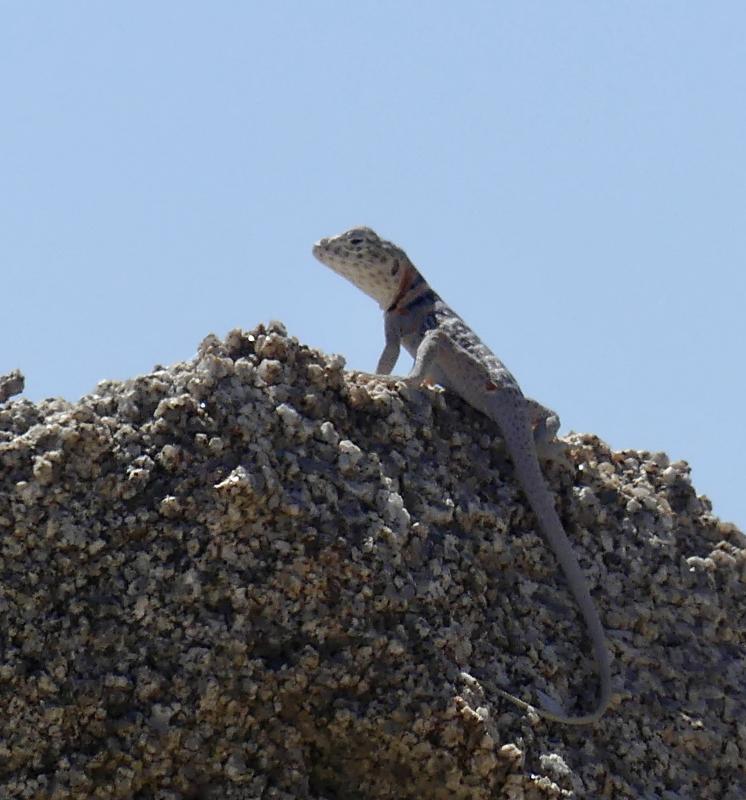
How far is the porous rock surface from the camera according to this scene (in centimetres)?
435

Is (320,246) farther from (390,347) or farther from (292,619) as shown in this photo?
(292,619)

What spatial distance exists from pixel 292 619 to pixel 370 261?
2.93 m

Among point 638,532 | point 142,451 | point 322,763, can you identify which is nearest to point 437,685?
point 322,763

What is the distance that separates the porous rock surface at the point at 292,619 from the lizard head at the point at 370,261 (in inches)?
66.3

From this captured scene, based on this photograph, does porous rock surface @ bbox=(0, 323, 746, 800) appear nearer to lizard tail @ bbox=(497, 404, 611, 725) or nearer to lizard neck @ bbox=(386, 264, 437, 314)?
lizard tail @ bbox=(497, 404, 611, 725)

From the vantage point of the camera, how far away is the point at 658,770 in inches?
202

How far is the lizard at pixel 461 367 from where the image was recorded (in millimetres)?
5371

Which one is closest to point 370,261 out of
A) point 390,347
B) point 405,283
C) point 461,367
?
point 405,283

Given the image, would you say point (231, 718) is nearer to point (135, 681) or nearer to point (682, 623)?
point (135, 681)

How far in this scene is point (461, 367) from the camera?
20.4ft

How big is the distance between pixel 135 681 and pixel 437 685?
92 centimetres

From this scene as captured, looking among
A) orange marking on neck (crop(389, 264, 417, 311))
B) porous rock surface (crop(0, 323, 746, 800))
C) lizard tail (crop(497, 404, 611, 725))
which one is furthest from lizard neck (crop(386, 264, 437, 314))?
porous rock surface (crop(0, 323, 746, 800))

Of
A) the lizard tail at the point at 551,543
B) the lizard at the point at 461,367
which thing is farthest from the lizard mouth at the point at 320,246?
the lizard tail at the point at 551,543

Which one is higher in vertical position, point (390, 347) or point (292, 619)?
point (390, 347)
